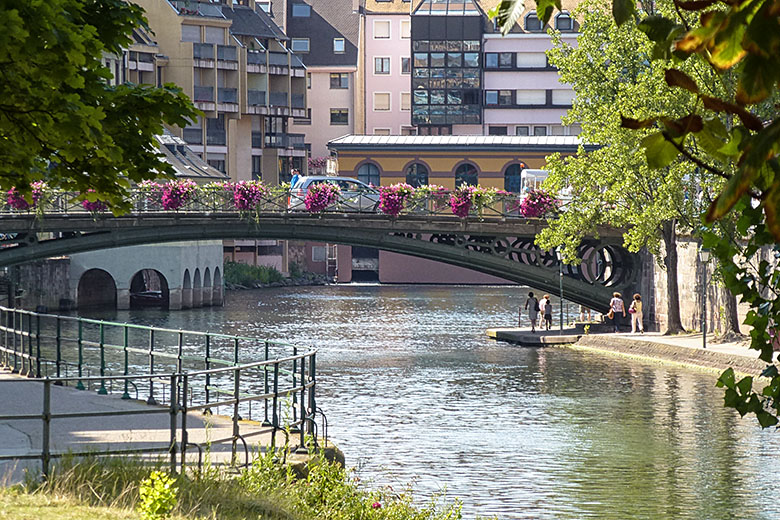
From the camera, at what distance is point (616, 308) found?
43.2m

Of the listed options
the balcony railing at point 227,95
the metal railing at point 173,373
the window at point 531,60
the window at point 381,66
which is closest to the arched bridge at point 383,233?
the metal railing at point 173,373

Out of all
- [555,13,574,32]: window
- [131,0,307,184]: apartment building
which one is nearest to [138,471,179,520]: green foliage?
[131,0,307,184]: apartment building

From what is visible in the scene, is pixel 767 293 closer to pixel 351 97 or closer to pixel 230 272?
pixel 230 272

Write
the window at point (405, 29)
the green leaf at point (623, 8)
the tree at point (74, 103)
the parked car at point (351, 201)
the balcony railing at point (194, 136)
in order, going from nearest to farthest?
the green leaf at point (623, 8), the tree at point (74, 103), the parked car at point (351, 201), the balcony railing at point (194, 136), the window at point (405, 29)

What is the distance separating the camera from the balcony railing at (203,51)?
8162 cm

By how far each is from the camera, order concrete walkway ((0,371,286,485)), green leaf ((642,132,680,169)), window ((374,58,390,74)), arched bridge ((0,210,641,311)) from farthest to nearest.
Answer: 1. window ((374,58,390,74))
2. arched bridge ((0,210,641,311))
3. concrete walkway ((0,371,286,485))
4. green leaf ((642,132,680,169))

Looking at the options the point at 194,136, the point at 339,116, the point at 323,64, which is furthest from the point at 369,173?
the point at 323,64

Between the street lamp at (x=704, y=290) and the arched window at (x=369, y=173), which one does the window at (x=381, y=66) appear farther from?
the street lamp at (x=704, y=290)

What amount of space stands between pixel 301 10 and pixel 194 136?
22.6 m

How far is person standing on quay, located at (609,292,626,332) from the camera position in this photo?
4309 centimetres

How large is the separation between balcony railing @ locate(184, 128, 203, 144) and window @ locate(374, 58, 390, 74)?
1735 centimetres

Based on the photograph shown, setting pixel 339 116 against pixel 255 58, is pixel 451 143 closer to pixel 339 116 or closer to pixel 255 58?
pixel 255 58

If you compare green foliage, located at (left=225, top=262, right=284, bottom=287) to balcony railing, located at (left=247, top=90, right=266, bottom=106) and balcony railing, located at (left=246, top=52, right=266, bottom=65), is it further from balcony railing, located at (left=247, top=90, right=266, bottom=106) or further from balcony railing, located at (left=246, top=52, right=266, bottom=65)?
balcony railing, located at (left=246, top=52, right=266, bottom=65)

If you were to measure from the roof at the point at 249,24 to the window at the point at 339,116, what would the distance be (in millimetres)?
9671
